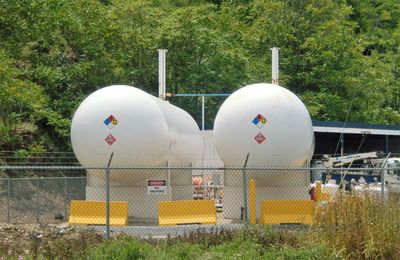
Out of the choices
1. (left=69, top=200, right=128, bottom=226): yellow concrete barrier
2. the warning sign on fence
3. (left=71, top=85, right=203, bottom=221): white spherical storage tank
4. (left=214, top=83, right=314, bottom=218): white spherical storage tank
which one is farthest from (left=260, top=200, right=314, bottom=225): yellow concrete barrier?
(left=69, top=200, right=128, bottom=226): yellow concrete barrier

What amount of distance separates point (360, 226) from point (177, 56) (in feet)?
83.5

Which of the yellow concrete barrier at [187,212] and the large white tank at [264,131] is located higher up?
the large white tank at [264,131]

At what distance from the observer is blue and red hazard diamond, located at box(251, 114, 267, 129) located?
1762cm

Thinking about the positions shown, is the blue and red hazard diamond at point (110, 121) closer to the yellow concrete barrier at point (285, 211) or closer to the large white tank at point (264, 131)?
the large white tank at point (264, 131)

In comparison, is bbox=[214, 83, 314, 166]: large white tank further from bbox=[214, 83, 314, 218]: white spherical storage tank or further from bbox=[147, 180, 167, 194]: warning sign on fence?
bbox=[147, 180, 167, 194]: warning sign on fence

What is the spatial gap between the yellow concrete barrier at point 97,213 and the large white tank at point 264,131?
3.17 m

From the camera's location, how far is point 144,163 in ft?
58.4

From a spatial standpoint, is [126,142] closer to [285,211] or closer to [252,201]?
[252,201]

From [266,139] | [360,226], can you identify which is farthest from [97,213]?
[360,226]

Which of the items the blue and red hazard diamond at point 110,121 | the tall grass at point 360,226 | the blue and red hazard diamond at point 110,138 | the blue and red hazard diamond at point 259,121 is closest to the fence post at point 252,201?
the blue and red hazard diamond at point 259,121

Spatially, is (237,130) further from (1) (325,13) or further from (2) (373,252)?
(1) (325,13)

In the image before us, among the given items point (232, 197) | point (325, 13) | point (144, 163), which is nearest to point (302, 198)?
point (232, 197)

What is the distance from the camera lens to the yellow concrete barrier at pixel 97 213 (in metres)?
16.8

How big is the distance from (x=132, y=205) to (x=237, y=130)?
346 centimetres
